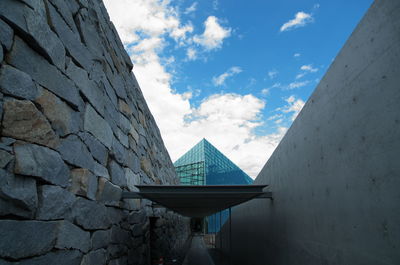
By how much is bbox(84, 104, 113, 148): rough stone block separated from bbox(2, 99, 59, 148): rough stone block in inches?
25.3

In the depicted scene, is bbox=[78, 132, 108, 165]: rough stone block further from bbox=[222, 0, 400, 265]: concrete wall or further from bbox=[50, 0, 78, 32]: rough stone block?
bbox=[222, 0, 400, 265]: concrete wall

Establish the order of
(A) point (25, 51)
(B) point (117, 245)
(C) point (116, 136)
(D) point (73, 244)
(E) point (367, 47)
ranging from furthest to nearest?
(C) point (116, 136) < (B) point (117, 245) < (D) point (73, 244) < (E) point (367, 47) < (A) point (25, 51)

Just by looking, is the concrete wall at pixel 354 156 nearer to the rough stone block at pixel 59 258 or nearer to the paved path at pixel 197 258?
the rough stone block at pixel 59 258

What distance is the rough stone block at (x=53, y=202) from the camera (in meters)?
1.77

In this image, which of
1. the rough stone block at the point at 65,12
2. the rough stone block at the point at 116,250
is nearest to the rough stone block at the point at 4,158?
the rough stone block at the point at 65,12

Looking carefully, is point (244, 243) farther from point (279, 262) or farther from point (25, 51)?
point (25, 51)

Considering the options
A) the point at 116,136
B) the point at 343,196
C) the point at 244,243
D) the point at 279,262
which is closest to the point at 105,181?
the point at 116,136

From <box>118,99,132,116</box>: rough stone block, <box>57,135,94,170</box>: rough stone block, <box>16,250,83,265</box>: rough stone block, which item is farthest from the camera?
<box>118,99,132,116</box>: rough stone block

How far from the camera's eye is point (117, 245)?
323 cm

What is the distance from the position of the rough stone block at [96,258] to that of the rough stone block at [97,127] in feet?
3.74

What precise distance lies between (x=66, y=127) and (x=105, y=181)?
38.1 inches

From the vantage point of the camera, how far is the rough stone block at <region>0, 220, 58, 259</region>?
1.46 m

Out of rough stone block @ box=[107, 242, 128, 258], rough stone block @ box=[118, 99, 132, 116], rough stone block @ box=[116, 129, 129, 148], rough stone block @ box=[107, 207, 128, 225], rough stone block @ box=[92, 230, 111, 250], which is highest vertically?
rough stone block @ box=[118, 99, 132, 116]

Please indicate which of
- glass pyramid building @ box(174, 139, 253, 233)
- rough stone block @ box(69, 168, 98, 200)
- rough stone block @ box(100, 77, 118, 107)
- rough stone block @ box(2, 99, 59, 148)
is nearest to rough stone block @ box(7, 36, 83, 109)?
rough stone block @ box(2, 99, 59, 148)
